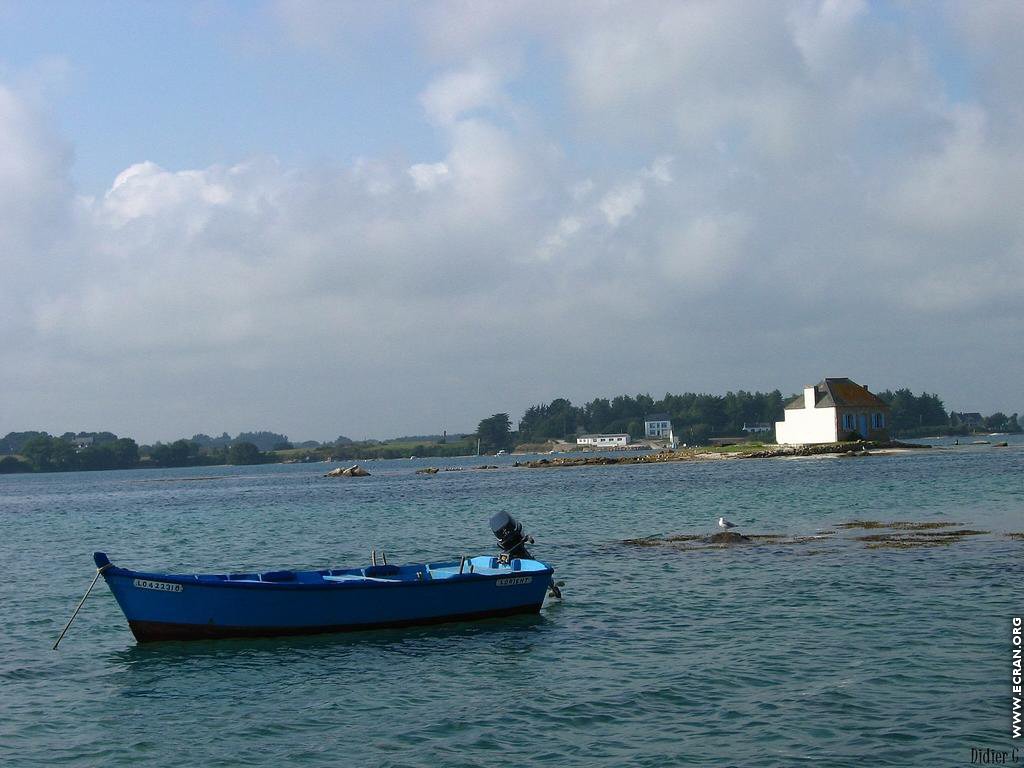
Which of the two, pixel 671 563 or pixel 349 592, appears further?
pixel 671 563

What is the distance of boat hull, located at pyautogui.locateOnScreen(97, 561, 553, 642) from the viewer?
20969 millimetres

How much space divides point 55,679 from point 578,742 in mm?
11095

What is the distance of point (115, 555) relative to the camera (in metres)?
42.2

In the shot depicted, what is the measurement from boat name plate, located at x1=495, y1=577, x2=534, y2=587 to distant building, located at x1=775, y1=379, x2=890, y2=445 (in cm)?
9460

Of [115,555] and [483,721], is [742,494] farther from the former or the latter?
[483,721]

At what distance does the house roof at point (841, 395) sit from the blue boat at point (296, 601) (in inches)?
3739

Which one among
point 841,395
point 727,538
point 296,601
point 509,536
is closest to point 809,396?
point 841,395

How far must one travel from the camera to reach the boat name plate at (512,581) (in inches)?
912

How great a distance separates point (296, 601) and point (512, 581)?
5023 mm

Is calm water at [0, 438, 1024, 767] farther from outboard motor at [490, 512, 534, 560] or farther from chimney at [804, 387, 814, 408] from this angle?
chimney at [804, 387, 814, 408]

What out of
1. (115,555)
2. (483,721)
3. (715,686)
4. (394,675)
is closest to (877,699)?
(715,686)

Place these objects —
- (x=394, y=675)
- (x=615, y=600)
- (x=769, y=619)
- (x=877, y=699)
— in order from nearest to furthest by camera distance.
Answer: (x=877, y=699) → (x=394, y=675) → (x=769, y=619) → (x=615, y=600)

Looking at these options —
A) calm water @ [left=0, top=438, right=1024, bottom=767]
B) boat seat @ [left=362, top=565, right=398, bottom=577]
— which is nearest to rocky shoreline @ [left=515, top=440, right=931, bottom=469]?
calm water @ [left=0, top=438, right=1024, bottom=767]

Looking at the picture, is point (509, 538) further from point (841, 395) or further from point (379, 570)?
point (841, 395)
